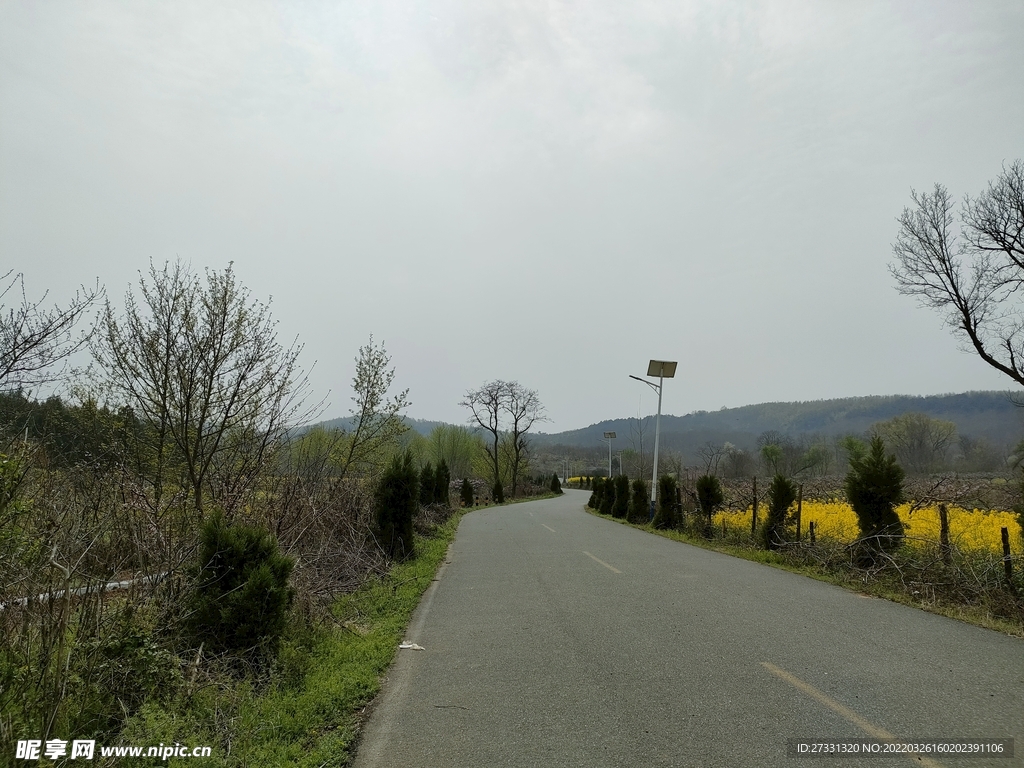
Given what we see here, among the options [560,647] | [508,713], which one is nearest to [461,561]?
[560,647]

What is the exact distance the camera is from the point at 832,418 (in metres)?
169

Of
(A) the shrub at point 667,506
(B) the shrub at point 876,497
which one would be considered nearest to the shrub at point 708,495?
(A) the shrub at point 667,506

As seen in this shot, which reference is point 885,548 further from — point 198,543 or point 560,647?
point 198,543

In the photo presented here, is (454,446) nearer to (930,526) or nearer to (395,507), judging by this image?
(395,507)

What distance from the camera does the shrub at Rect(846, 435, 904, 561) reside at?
11516 millimetres

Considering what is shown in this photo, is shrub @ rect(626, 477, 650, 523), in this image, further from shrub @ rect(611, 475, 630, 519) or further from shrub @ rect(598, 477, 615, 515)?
shrub @ rect(598, 477, 615, 515)

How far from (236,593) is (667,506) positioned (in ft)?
66.5

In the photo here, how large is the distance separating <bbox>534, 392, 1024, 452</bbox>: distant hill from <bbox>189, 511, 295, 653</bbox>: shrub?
11797 cm

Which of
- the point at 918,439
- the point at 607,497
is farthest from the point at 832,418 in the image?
the point at 607,497

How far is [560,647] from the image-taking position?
21.3 ft

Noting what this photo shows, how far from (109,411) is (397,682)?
7371 millimetres

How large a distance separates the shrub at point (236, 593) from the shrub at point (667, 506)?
1967 cm

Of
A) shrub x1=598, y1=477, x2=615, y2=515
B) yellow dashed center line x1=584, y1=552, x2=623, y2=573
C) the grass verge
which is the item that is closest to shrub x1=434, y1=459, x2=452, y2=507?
shrub x1=598, y1=477, x2=615, y2=515

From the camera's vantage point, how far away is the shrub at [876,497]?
1152 cm
